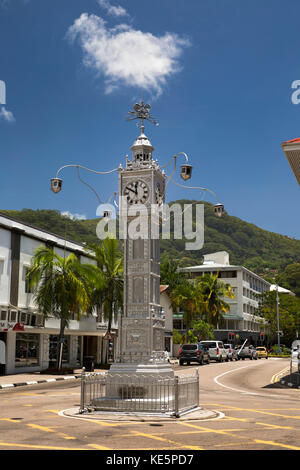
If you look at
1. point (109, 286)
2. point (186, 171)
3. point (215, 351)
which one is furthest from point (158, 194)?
point (215, 351)

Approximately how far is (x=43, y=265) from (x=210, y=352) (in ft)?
69.2

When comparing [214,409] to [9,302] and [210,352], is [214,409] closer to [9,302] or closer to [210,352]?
[9,302]

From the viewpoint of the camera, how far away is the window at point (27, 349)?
31.1 m

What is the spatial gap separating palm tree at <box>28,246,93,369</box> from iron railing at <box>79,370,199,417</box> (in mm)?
17843

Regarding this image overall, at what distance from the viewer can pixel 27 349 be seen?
32.1 m

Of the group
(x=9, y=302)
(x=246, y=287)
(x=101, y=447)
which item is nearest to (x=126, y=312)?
(x=101, y=447)

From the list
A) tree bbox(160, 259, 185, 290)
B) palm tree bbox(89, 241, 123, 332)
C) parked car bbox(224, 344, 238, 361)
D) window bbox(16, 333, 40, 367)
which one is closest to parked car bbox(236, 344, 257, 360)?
parked car bbox(224, 344, 238, 361)

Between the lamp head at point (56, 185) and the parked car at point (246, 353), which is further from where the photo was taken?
the parked car at point (246, 353)

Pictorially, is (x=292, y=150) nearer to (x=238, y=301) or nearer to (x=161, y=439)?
(x=161, y=439)

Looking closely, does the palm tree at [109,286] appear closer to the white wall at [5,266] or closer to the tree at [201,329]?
the white wall at [5,266]

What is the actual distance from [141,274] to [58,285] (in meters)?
18.1

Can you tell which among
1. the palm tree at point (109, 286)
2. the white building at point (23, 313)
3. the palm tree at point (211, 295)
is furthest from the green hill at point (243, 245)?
the white building at point (23, 313)

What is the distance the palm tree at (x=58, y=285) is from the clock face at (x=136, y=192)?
16984 millimetres

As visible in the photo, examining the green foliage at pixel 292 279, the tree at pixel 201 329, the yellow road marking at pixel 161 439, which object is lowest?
the yellow road marking at pixel 161 439
